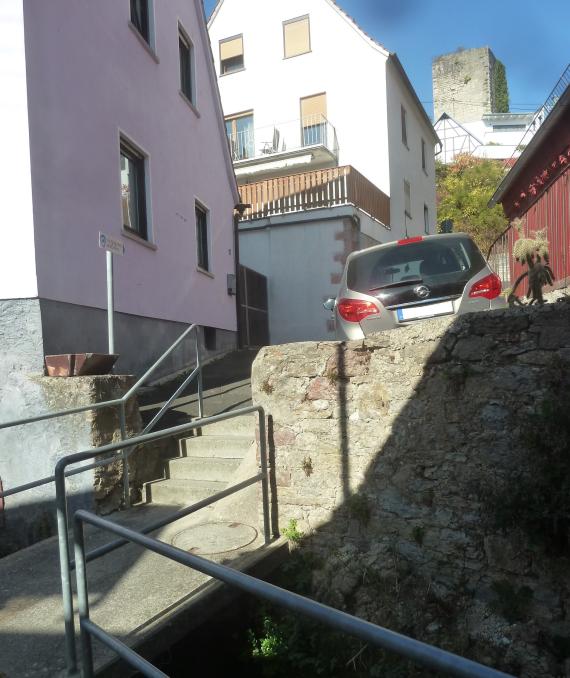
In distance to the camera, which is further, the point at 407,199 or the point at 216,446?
the point at 407,199

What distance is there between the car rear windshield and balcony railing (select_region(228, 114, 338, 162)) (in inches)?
546

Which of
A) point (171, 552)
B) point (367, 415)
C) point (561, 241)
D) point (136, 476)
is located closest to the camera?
point (171, 552)

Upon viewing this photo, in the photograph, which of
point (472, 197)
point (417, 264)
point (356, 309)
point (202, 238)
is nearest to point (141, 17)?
point (202, 238)

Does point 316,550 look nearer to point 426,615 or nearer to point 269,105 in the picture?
point 426,615

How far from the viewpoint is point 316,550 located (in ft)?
13.5

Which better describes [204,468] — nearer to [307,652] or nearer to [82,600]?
[307,652]

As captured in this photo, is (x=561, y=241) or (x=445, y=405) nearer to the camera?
(x=445, y=405)

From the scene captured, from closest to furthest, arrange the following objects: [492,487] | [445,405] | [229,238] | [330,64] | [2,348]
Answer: [492,487] < [445,405] < [2,348] < [229,238] < [330,64]

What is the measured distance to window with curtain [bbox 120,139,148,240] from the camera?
867 centimetres

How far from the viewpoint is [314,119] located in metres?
19.6

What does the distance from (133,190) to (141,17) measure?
3139mm

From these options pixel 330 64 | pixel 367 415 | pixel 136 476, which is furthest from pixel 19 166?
pixel 330 64

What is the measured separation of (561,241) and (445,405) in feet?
21.1

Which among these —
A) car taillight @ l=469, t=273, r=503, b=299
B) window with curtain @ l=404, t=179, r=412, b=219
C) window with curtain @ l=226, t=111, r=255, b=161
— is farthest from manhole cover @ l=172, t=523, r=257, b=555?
window with curtain @ l=404, t=179, r=412, b=219
